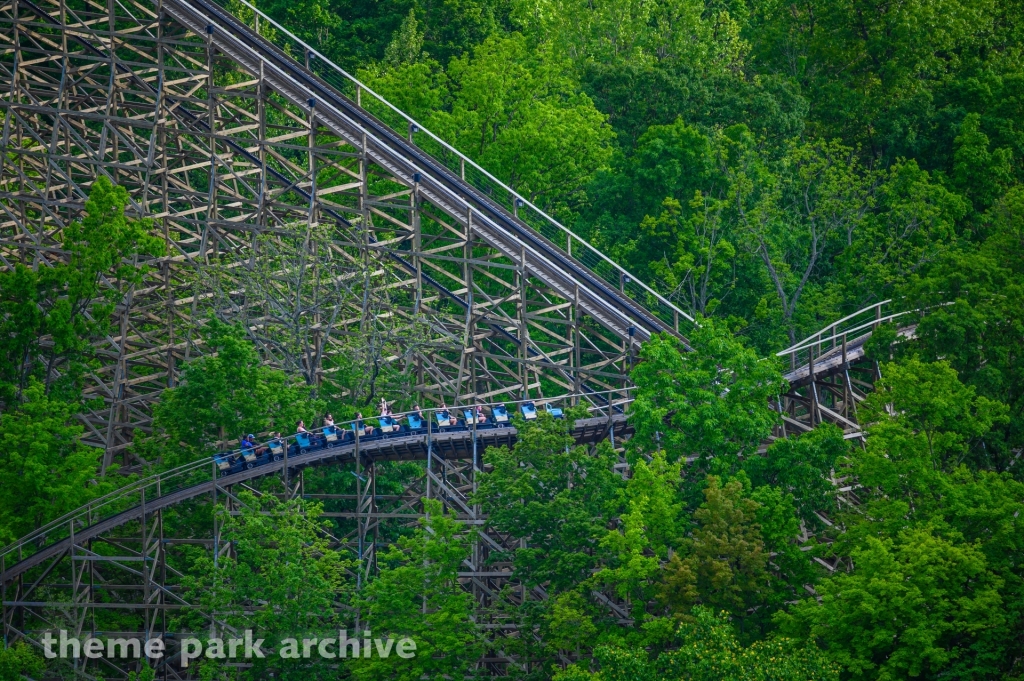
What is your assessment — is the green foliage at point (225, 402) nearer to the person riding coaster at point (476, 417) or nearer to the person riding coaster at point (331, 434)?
the person riding coaster at point (331, 434)

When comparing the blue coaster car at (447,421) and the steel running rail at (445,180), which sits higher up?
the steel running rail at (445,180)

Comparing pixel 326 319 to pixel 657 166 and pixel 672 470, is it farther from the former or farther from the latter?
pixel 657 166

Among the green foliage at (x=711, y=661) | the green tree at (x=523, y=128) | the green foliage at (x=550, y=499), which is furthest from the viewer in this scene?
the green tree at (x=523, y=128)

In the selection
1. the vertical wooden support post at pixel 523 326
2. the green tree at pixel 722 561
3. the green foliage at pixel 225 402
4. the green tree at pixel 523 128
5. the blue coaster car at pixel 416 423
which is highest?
the green tree at pixel 523 128

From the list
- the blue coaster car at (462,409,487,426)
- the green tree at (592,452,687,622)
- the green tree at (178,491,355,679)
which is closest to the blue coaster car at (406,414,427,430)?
the blue coaster car at (462,409,487,426)

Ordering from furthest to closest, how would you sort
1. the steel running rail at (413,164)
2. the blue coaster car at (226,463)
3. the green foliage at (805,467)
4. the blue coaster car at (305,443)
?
the steel running rail at (413,164) → the blue coaster car at (305,443) → the blue coaster car at (226,463) → the green foliage at (805,467)

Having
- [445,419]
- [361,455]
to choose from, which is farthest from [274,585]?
[445,419]

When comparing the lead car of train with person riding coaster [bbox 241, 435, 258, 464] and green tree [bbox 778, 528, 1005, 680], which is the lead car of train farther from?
green tree [bbox 778, 528, 1005, 680]

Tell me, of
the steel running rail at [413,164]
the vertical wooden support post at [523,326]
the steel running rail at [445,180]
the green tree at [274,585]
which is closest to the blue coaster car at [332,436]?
the green tree at [274,585]

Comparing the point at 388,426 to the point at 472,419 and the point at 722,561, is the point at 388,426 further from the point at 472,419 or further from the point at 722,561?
the point at 722,561
